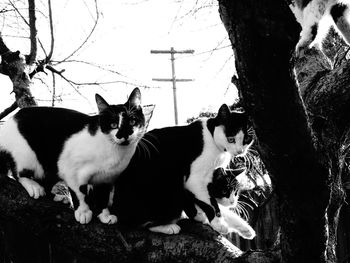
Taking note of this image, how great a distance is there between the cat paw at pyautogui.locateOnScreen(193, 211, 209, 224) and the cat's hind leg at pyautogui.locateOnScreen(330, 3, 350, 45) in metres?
1.59

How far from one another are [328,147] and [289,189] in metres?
0.54

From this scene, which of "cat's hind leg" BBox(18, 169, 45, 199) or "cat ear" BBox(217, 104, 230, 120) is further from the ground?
"cat ear" BBox(217, 104, 230, 120)

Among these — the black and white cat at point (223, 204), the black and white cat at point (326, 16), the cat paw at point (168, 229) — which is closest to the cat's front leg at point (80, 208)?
the cat paw at point (168, 229)

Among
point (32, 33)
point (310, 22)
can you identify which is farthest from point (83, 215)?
point (32, 33)

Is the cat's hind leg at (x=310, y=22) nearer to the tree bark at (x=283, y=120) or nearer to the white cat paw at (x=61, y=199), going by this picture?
the tree bark at (x=283, y=120)

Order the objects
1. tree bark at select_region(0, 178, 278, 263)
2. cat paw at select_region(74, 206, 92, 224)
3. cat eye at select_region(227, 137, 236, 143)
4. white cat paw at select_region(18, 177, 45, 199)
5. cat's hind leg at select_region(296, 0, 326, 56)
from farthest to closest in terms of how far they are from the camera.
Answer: cat's hind leg at select_region(296, 0, 326, 56)
cat eye at select_region(227, 137, 236, 143)
white cat paw at select_region(18, 177, 45, 199)
cat paw at select_region(74, 206, 92, 224)
tree bark at select_region(0, 178, 278, 263)

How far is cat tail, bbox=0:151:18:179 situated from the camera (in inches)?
115

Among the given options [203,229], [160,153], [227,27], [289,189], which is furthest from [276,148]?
[160,153]

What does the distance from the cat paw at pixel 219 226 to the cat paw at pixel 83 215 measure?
0.71 meters

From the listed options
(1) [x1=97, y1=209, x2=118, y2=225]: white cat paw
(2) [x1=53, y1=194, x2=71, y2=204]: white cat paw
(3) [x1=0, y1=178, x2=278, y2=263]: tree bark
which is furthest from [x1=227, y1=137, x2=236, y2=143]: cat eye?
(2) [x1=53, y1=194, x2=71, y2=204]: white cat paw

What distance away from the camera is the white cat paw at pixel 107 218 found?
2766 mm

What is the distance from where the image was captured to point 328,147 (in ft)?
8.03

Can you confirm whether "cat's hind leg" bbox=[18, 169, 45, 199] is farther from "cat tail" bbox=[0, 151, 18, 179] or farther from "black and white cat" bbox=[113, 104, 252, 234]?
"black and white cat" bbox=[113, 104, 252, 234]

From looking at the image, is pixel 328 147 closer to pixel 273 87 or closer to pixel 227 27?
pixel 273 87
